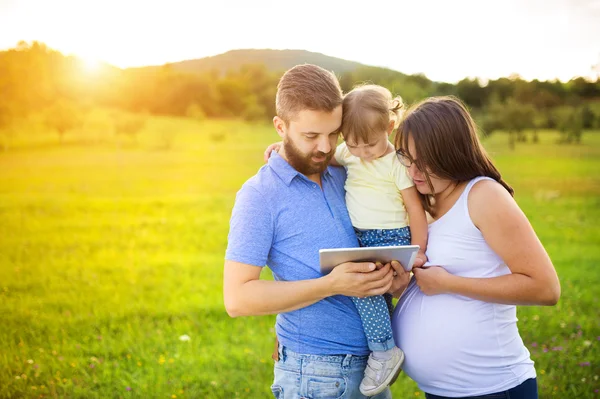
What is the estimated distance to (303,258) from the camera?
237 cm

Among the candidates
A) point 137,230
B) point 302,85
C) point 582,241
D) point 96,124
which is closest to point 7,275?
point 137,230

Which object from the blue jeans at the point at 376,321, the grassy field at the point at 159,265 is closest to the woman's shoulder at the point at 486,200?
the blue jeans at the point at 376,321

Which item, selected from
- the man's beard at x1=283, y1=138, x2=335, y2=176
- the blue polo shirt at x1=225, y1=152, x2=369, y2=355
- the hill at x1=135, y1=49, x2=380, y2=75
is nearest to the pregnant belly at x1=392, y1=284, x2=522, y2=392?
the blue polo shirt at x1=225, y1=152, x2=369, y2=355

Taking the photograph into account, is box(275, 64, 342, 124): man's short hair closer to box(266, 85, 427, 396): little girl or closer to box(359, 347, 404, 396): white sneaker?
box(266, 85, 427, 396): little girl

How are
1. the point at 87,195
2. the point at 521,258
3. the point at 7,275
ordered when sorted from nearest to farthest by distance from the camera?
the point at 521,258 → the point at 7,275 → the point at 87,195

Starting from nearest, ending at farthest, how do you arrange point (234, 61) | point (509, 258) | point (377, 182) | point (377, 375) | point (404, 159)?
1. point (509, 258)
2. point (377, 375)
3. point (404, 159)
4. point (377, 182)
5. point (234, 61)

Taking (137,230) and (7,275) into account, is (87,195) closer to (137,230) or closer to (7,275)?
(137,230)

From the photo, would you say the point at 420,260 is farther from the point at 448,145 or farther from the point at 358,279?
the point at 448,145

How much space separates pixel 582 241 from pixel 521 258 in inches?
309

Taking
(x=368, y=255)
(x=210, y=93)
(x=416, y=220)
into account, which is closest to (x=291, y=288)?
(x=368, y=255)

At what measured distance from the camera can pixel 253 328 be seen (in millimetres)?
5457

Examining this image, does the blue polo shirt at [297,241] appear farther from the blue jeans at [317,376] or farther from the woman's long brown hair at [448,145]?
the woman's long brown hair at [448,145]

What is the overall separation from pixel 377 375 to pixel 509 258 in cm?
72

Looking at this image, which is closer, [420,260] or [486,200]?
A: [486,200]
